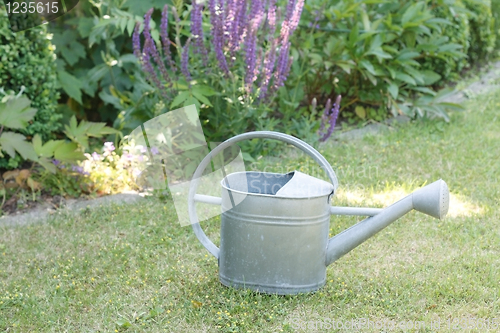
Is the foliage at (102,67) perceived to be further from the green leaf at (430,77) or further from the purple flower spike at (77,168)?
the green leaf at (430,77)

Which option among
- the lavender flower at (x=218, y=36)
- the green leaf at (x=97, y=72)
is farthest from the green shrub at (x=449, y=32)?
the green leaf at (x=97, y=72)

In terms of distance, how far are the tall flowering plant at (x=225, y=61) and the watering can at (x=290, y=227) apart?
1337 mm

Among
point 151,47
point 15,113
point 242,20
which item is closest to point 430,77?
point 242,20

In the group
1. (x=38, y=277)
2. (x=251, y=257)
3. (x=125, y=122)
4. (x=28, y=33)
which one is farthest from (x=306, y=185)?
(x=28, y=33)

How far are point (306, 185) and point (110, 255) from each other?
1.07 meters

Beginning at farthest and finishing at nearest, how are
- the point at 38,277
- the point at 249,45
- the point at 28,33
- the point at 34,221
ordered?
the point at 28,33 < the point at 249,45 < the point at 34,221 < the point at 38,277

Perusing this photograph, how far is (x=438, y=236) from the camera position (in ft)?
9.46

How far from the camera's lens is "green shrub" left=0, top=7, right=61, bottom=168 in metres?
3.59

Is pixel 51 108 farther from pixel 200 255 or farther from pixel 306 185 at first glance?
pixel 306 185

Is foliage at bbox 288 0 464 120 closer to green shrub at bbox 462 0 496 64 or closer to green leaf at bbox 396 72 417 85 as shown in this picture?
green leaf at bbox 396 72 417 85

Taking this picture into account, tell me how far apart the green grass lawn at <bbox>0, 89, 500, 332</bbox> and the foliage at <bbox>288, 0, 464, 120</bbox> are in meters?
0.98

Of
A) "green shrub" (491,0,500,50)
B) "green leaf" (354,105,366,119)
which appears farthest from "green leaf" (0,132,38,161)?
"green shrub" (491,0,500,50)

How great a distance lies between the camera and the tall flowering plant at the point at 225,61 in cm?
351

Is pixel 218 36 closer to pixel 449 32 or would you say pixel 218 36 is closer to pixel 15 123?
pixel 15 123
